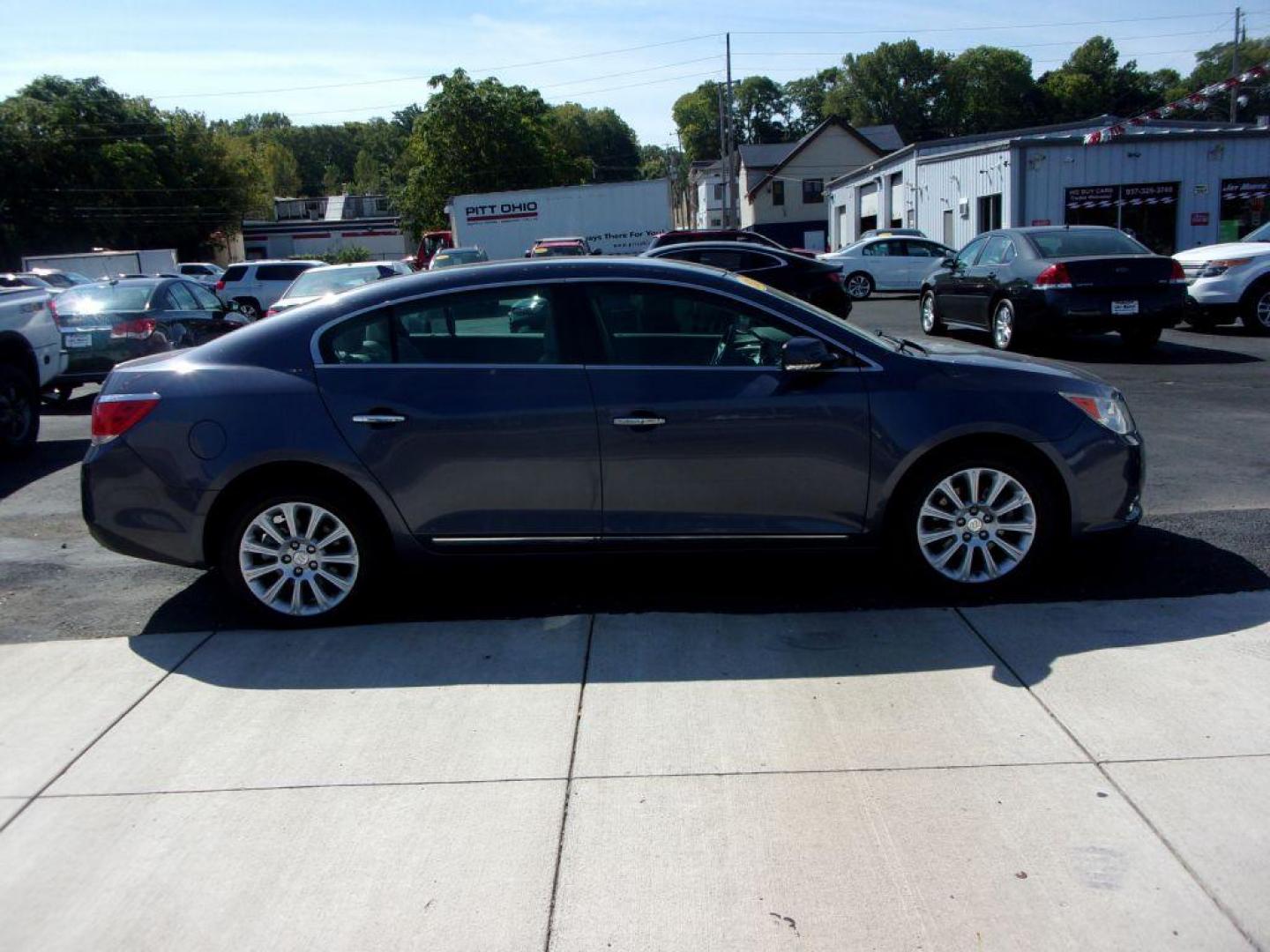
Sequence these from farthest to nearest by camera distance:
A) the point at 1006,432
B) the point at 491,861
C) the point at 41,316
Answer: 1. the point at 41,316
2. the point at 1006,432
3. the point at 491,861

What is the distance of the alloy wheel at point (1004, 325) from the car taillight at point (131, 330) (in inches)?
404

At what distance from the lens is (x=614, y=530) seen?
5352 millimetres

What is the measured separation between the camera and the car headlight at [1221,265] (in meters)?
15.9

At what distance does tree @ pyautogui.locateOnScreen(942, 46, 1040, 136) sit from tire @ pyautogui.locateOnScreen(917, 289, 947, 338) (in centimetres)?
10079

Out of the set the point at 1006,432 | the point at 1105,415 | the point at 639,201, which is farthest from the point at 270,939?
the point at 639,201

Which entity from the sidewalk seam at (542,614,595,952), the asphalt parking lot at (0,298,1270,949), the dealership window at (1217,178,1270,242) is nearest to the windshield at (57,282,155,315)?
the asphalt parking lot at (0,298,1270,949)

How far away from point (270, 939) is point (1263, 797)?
118 inches

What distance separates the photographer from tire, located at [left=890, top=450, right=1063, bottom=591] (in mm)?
5352

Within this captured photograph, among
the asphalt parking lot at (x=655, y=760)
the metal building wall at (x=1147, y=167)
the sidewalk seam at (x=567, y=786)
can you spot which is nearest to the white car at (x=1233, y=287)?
the asphalt parking lot at (x=655, y=760)

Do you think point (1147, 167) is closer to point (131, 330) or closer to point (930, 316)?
point (930, 316)

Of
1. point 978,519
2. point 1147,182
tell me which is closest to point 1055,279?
point 978,519

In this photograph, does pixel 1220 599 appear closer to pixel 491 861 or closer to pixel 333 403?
pixel 491 861

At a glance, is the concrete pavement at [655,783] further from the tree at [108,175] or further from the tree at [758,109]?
the tree at [758,109]

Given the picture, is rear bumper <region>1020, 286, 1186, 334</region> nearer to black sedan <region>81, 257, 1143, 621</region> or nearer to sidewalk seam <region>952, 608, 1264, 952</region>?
black sedan <region>81, 257, 1143, 621</region>
